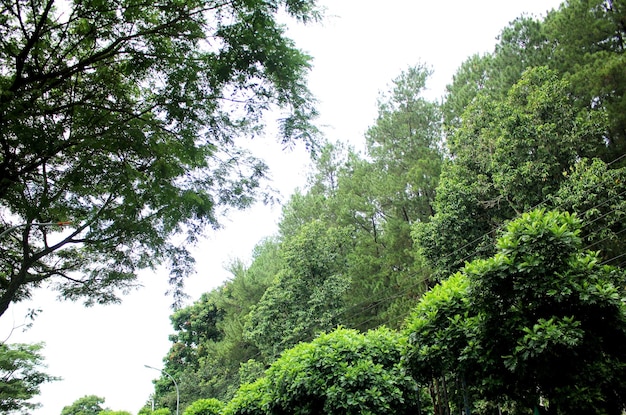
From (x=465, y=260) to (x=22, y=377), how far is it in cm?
1823

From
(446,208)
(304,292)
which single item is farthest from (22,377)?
(446,208)

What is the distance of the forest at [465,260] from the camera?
10.5ft

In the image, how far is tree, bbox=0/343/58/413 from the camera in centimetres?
1645

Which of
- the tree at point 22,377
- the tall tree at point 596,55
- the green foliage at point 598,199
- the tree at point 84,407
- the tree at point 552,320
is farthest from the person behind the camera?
the tree at point 84,407

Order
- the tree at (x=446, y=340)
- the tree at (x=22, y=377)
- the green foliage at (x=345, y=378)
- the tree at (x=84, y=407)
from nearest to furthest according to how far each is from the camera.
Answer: the tree at (x=446, y=340) → the green foliage at (x=345, y=378) → the tree at (x=22, y=377) → the tree at (x=84, y=407)

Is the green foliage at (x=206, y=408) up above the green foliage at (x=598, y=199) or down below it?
below

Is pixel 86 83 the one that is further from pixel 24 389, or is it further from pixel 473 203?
pixel 24 389

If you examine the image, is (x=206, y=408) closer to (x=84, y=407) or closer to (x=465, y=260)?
(x=465, y=260)

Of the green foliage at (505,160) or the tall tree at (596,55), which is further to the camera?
the tall tree at (596,55)

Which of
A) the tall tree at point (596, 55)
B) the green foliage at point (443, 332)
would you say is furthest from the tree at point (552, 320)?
the tall tree at point (596, 55)

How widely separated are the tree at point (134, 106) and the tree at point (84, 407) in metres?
33.7

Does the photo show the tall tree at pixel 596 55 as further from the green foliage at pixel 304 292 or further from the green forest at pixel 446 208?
the green foliage at pixel 304 292

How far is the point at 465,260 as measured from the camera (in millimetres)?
10289

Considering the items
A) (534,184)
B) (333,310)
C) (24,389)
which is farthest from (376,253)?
(24,389)
